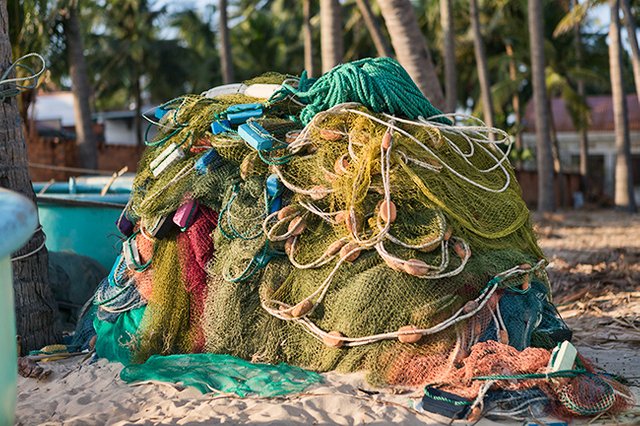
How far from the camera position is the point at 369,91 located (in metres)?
4.85

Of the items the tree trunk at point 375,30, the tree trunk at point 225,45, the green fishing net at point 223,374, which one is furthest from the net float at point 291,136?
the tree trunk at point 225,45

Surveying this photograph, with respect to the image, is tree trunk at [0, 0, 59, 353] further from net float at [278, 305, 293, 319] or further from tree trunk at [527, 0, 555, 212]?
tree trunk at [527, 0, 555, 212]

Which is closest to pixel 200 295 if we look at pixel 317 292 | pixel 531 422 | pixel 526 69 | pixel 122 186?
pixel 317 292

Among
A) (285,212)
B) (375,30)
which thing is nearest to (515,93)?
(375,30)

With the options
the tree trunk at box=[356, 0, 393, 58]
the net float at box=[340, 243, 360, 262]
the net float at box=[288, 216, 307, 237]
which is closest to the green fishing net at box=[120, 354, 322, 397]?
the net float at box=[340, 243, 360, 262]

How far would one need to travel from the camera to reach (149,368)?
14.5ft

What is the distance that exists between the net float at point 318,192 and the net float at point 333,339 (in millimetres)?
811

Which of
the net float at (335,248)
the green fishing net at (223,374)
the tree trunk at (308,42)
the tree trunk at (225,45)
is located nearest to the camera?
the green fishing net at (223,374)

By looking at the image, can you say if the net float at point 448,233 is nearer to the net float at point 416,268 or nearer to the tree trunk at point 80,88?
the net float at point 416,268

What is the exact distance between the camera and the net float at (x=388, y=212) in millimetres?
4328

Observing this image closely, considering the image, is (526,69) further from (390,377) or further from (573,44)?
(390,377)

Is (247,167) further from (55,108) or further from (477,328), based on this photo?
(55,108)

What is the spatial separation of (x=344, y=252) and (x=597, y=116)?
114 feet

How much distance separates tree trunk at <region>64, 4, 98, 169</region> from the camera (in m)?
17.9
